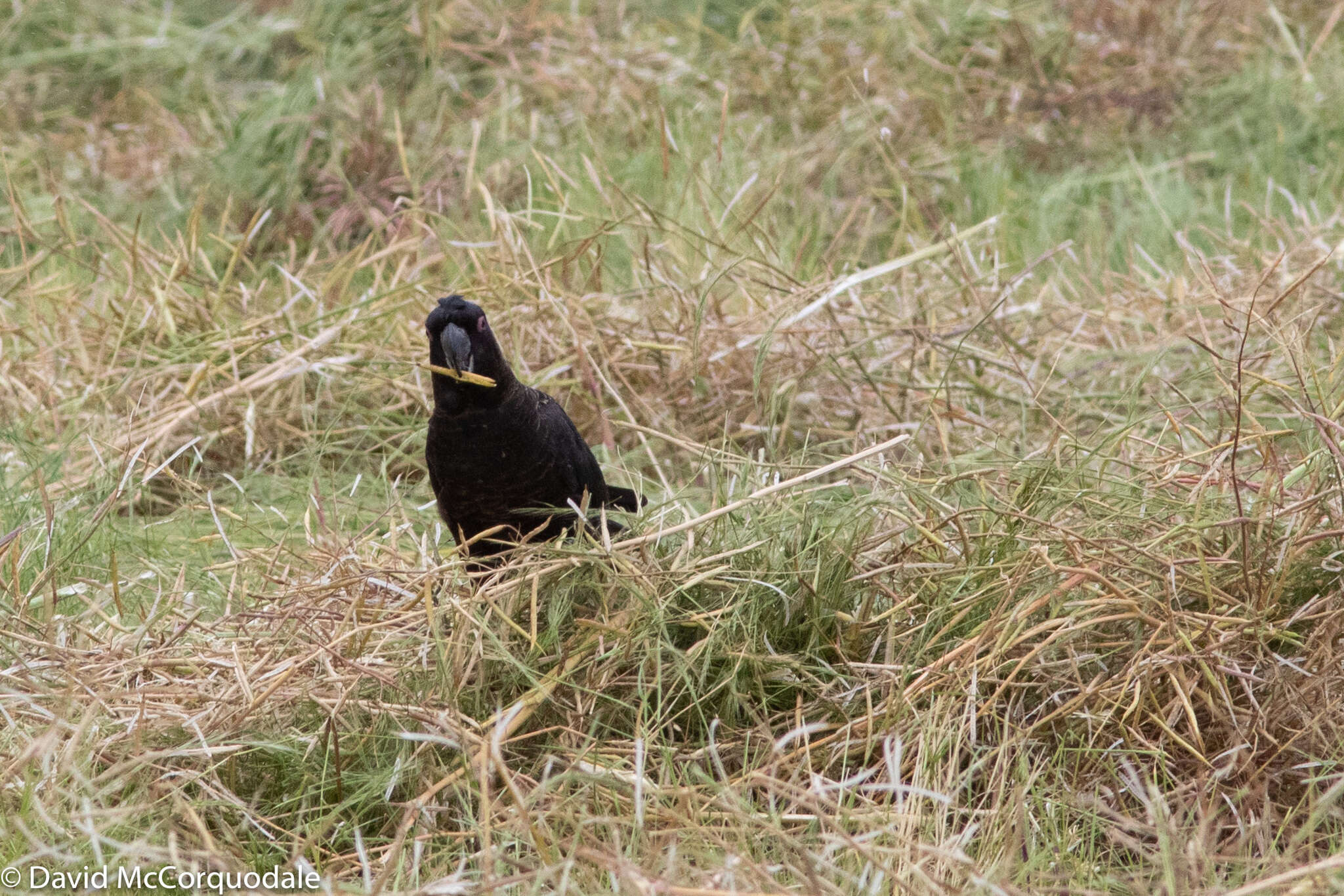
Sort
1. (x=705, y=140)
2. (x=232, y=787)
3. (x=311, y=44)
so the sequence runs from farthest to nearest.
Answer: (x=311, y=44) → (x=705, y=140) → (x=232, y=787)

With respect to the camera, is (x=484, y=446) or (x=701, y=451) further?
(x=701, y=451)

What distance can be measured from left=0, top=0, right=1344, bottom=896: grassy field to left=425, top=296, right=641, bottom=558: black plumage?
0.15 m

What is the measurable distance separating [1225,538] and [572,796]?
1.27 m

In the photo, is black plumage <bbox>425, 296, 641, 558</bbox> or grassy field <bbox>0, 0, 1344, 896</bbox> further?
black plumage <bbox>425, 296, 641, 558</bbox>

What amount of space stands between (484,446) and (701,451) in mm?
465

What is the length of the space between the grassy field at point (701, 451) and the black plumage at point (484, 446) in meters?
0.15

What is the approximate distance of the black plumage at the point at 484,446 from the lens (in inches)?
97.1

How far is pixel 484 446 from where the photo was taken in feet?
8.14

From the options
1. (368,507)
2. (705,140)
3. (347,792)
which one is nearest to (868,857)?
(347,792)

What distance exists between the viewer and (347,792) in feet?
6.82

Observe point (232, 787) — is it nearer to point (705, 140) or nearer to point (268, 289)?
point (268, 289)

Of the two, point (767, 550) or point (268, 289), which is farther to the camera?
point (268, 289)

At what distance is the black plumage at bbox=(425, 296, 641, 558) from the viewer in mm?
2467

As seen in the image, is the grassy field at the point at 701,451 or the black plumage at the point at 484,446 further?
the black plumage at the point at 484,446
